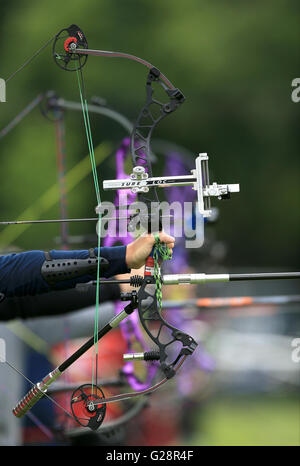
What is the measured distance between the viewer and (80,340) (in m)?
2.79

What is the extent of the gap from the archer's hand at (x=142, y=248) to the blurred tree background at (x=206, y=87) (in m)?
1.75

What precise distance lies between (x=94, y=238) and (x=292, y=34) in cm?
192

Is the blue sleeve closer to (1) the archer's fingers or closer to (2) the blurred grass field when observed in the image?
(1) the archer's fingers

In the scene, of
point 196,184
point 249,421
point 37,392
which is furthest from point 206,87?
point 37,392

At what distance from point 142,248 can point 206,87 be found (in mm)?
2299

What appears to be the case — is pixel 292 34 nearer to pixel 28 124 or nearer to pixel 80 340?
pixel 28 124

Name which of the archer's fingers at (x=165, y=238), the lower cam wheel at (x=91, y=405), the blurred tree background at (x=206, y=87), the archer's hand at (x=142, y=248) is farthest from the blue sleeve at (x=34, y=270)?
the blurred tree background at (x=206, y=87)

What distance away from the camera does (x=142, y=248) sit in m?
1.62

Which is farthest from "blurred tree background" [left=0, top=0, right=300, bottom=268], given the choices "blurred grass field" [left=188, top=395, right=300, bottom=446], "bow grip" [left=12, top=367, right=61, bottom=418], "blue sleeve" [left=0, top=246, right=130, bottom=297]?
"bow grip" [left=12, top=367, right=61, bottom=418]

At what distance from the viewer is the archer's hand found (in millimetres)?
1580

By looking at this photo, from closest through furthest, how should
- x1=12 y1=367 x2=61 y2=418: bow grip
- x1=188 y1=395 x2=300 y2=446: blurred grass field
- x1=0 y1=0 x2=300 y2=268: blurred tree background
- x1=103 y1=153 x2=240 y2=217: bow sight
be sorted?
x1=103 y1=153 x2=240 y2=217: bow sight → x1=12 y1=367 x2=61 y2=418: bow grip → x1=188 y1=395 x2=300 y2=446: blurred grass field → x1=0 y1=0 x2=300 y2=268: blurred tree background

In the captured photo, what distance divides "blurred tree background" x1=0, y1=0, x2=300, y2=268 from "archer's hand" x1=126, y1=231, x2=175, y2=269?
1750mm

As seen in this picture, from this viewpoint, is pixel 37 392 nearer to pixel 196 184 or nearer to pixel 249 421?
pixel 196 184

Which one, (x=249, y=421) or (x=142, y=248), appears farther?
(x=249, y=421)
